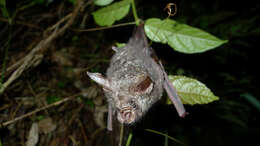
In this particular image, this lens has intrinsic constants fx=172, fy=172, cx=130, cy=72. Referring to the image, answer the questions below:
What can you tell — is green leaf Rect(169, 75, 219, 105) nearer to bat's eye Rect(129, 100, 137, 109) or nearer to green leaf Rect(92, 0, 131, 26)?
bat's eye Rect(129, 100, 137, 109)

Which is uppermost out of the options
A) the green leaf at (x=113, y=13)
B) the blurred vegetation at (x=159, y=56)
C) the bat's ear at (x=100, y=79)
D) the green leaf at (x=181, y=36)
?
the green leaf at (x=113, y=13)

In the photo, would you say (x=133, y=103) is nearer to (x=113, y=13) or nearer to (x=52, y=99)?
(x=113, y=13)

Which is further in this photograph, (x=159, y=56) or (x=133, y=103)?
(x=159, y=56)

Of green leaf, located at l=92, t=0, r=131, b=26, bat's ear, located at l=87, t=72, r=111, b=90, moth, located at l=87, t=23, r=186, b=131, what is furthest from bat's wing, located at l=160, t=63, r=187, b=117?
green leaf, located at l=92, t=0, r=131, b=26

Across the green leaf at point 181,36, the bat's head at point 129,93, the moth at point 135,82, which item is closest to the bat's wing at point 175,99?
the moth at point 135,82

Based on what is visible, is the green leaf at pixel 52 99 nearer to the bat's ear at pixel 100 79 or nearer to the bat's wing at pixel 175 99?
the bat's ear at pixel 100 79

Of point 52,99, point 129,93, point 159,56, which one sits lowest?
point 52,99

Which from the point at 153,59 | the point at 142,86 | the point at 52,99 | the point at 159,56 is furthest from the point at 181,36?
the point at 52,99

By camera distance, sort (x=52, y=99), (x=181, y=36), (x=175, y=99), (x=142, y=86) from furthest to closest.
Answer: (x=52, y=99) → (x=175, y=99) → (x=181, y=36) → (x=142, y=86)
